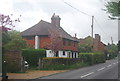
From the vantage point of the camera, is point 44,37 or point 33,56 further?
point 44,37

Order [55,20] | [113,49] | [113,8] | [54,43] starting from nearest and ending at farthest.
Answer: [113,8] < [54,43] < [55,20] < [113,49]

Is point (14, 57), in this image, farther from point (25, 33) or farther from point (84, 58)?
point (25, 33)

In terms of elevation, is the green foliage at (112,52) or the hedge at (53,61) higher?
the green foliage at (112,52)

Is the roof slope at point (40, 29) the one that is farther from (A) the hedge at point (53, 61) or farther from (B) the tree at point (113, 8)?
(B) the tree at point (113, 8)

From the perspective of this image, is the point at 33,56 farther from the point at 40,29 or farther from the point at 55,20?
the point at 55,20

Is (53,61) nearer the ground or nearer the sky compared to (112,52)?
nearer the ground

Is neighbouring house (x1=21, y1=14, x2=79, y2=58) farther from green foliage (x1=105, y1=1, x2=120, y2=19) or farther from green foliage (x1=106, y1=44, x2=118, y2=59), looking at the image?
green foliage (x1=105, y1=1, x2=120, y2=19)

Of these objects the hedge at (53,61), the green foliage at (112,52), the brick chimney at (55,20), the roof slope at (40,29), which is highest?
the brick chimney at (55,20)

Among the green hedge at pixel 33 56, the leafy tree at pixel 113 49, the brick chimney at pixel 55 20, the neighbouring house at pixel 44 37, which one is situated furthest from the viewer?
the leafy tree at pixel 113 49

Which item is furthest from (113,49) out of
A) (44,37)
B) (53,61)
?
(53,61)

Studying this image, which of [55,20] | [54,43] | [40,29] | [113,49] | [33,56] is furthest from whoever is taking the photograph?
[113,49]

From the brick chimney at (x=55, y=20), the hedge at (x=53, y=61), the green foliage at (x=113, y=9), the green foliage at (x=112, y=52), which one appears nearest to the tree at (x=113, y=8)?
the green foliage at (x=113, y=9)

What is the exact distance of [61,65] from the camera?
3000cm

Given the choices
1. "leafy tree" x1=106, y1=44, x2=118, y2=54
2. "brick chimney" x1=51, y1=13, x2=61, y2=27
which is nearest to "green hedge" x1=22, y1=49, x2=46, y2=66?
"brick chimney" x1=51, y1=13, x2=61, y2=27
